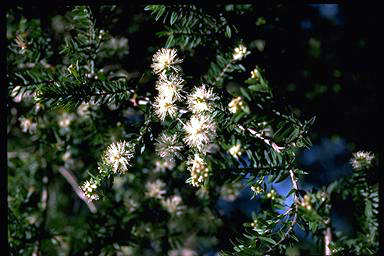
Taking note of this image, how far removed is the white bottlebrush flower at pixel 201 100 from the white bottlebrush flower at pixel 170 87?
0.18 feet

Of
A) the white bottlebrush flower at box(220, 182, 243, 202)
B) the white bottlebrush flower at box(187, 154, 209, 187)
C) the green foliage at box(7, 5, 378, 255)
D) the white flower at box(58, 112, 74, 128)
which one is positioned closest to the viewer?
the white bottlebrush flower at box(187, 154, 209, 187)

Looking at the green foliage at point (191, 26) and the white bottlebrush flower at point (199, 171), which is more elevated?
the green foliage at point (191, 26)

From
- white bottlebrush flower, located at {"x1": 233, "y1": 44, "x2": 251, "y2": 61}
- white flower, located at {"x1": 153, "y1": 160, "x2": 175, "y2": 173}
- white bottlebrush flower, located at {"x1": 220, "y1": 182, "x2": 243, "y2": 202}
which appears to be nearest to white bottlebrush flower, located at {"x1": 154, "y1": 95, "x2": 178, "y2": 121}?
white bottlebrush flower, located at {"x1": 233, "y1": 44, "x2": 251, "y2": 61}

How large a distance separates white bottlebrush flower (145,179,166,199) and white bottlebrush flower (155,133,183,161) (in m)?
1.03

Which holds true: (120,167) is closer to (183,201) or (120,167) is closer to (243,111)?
(243,111)

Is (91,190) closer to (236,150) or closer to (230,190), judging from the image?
(236,150)

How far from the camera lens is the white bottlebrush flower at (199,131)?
1.66 meters

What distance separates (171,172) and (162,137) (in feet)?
3.74

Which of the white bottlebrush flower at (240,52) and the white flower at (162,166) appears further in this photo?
the white flower at (162,166)

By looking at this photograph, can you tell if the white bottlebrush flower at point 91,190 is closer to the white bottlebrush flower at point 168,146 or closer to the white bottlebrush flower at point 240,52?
the white bottlebrush flower at point 168,146

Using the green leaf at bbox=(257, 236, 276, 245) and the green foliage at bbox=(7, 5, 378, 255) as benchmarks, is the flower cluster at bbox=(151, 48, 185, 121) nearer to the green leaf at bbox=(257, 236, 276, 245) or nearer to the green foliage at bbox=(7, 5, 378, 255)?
the green foliage at bbox=(7, 5, 378, 255)

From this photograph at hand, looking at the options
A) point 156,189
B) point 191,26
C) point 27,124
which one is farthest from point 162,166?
point 191,26

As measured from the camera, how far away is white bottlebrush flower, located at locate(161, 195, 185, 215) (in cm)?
Result: 279

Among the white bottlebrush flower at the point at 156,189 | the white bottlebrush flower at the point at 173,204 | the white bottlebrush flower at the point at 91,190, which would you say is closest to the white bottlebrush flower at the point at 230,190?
the white bottlebrush flower at the point at 173,204
